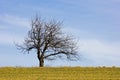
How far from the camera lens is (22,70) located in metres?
47.7

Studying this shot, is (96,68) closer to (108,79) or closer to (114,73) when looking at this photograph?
(114,73)

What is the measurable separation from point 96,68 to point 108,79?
39.4 feet

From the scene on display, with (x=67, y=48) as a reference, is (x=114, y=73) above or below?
below

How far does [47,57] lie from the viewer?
6166cm

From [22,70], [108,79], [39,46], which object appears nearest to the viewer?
[108,79]

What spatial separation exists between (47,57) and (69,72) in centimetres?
1601

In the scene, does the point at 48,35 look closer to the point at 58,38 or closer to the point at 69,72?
the point at 58,38

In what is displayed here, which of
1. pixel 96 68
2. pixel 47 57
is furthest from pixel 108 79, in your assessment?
pixel 47 57

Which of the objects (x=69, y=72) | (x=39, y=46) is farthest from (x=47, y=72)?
(x=39, y=46)

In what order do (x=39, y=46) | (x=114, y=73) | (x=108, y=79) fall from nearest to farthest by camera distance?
1. (x=108, y=79)
2. (x=114, y=73)
3. (x=39, y=46)

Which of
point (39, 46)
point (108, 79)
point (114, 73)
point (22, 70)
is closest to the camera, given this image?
point (108, 79)

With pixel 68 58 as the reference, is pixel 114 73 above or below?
below

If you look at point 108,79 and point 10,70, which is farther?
point 10,70

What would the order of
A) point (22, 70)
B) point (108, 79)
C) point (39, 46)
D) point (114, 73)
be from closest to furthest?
point (108, 79) → point (114, 73) → point (22, 70) → point (39, 46)
